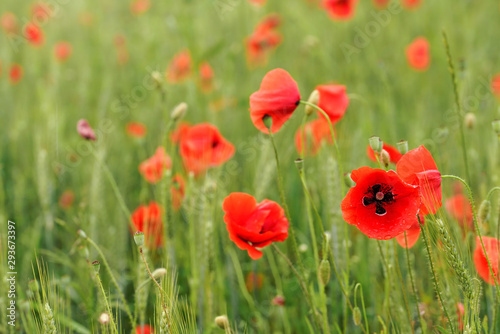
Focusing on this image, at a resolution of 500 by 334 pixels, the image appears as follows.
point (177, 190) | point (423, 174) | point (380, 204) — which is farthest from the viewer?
point (177, 190)

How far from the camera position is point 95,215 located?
4.10 ft

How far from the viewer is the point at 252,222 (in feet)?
2.96

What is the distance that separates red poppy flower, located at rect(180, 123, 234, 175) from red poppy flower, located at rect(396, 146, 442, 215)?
63 centimetres

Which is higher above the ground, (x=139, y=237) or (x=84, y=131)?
(x=84, y=131)

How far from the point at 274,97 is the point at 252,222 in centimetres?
23

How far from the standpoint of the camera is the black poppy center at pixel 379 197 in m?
0.79

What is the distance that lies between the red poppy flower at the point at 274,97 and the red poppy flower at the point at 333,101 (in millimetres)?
278

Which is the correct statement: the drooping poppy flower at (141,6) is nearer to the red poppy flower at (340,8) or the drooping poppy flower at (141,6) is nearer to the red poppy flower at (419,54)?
the red poppy flower at (340,8)

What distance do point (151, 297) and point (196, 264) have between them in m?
0.20

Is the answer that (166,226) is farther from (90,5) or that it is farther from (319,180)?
(90,5)

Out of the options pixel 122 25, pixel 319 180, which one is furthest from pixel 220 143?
pixel 122 25

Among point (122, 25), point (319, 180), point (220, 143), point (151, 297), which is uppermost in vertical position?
point (122, 25)

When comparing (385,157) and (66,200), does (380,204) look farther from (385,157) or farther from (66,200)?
(66,200)

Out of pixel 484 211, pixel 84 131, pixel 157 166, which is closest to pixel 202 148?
pixel 157 166
